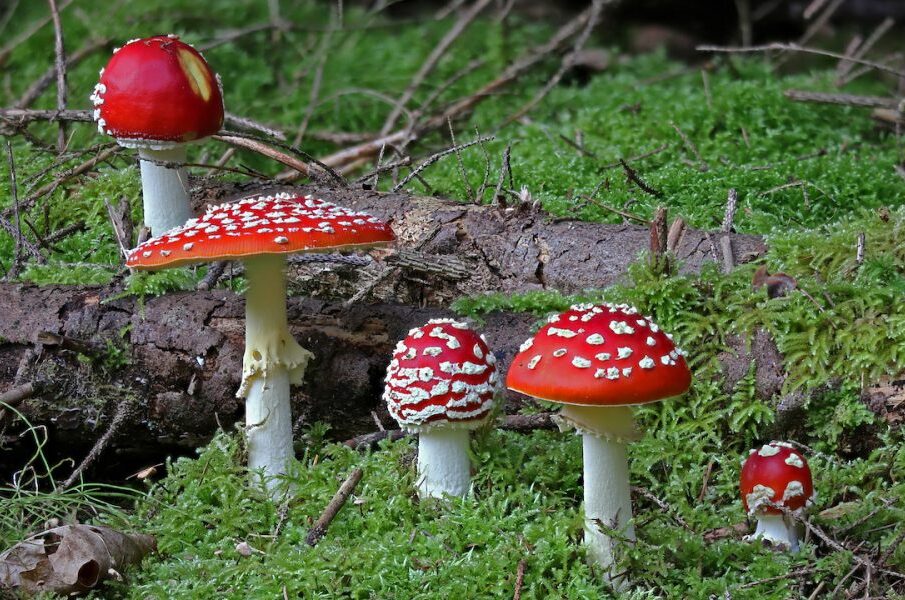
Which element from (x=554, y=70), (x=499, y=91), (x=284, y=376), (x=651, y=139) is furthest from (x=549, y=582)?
(x=554, y=70)

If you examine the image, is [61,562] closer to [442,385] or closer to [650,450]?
[442,385]

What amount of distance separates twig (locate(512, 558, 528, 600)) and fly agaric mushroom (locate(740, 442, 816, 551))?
0.76 metres

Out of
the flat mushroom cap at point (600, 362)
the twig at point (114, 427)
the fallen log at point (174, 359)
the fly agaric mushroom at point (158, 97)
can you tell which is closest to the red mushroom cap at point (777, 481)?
the flat mushroom cap at point (600, 362)

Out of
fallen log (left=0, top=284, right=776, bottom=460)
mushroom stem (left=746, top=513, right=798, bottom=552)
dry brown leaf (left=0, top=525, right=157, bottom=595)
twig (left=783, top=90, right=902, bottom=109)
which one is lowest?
mushroom stem (left=746, top=513, right=798, bottom=552)

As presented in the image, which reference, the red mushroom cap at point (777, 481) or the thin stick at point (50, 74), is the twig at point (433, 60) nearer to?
the thin stick at point (50, 74)

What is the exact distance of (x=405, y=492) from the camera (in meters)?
3.27

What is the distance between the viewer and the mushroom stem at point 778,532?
3.04 meters

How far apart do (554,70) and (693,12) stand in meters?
2.57

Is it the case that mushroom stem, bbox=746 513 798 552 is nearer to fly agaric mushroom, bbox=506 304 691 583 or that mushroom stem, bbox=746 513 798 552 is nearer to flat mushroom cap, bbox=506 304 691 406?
fly agaric mushroom, bbox=506 304 691 583

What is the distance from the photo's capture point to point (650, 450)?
3.49 m

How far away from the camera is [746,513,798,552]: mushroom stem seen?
3041 mm

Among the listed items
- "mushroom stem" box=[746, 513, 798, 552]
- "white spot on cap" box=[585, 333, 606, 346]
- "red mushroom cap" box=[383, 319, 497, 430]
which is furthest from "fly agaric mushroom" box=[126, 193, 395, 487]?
"mushroom stem" box=[746, 513, 798, 552]

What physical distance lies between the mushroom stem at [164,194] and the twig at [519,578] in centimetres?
223

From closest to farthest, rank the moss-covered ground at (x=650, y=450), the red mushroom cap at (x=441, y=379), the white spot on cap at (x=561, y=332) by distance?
1. the white spot on cap at (x=561, y=332)
2. the moss-covered ground at (x=650, y=450)
3. the red mushroom cap at (x=441, y=379)
